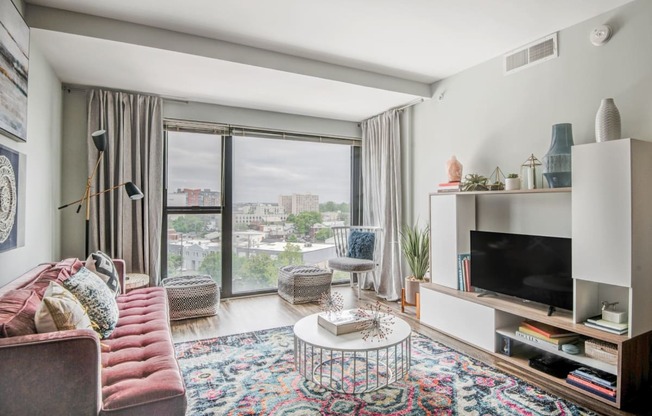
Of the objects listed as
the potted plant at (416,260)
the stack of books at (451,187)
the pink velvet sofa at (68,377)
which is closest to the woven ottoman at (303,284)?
the potted plant at (416,260)

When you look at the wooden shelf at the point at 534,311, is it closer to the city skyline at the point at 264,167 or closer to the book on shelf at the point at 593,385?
the book on shelf at the point at 593,385

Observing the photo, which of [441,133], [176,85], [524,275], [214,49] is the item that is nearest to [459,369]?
[524,275]

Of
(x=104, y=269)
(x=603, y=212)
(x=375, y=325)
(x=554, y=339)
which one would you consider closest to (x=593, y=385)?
(x=554, y=339)

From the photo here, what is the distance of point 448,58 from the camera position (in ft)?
11.7

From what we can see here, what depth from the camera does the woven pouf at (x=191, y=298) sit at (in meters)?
3.76

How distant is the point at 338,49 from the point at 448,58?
110 cm

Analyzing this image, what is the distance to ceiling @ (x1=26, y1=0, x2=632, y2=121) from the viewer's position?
8.68ft

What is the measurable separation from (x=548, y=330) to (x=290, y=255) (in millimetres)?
3306

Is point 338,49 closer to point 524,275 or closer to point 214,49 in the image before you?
point 214,49

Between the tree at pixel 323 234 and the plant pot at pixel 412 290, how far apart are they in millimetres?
1541

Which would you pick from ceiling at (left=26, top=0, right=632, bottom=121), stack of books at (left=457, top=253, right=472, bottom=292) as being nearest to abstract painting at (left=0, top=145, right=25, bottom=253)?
ceiling at (left=26, top=0, right=632, bottom=121)

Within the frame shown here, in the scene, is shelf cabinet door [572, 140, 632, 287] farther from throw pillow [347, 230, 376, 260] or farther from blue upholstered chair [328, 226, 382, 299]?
throw pillow [347, 230, 376, 260]

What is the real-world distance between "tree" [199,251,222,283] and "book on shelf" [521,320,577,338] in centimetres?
347

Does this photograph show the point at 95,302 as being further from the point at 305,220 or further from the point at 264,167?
the point at 305,220
